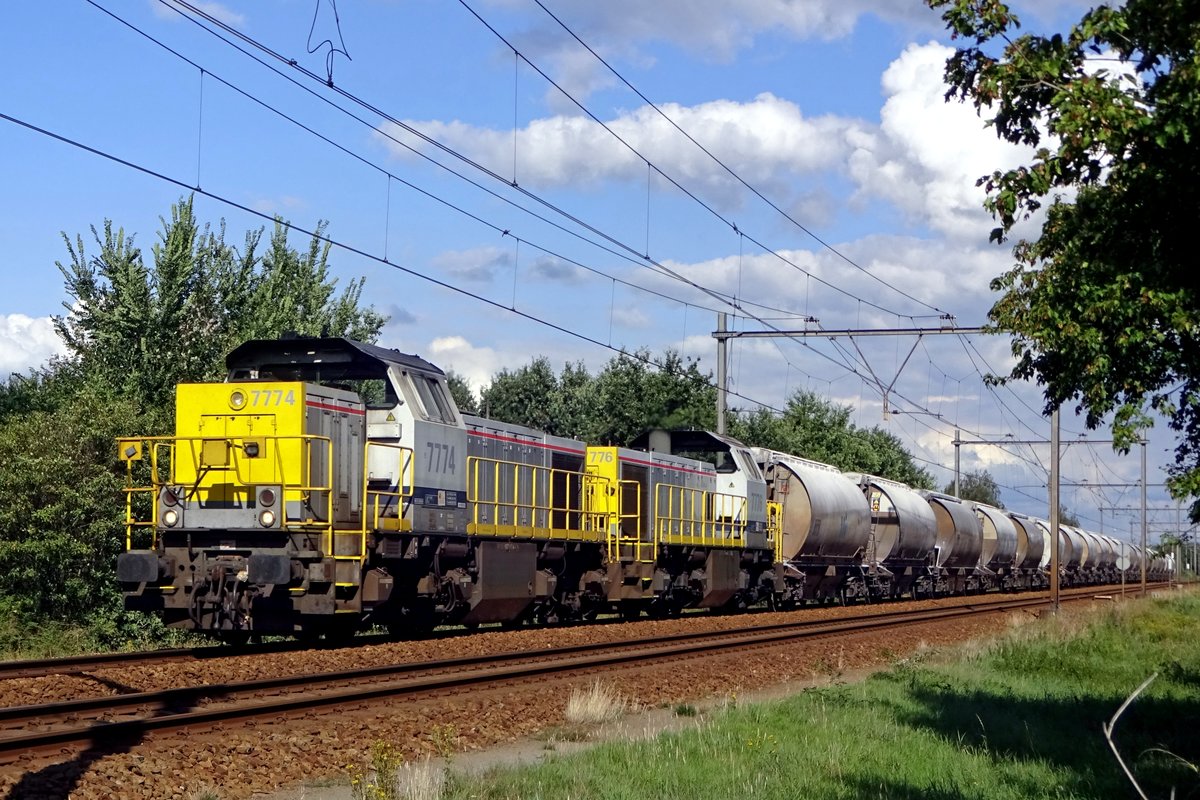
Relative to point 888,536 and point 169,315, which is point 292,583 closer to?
point 169,315

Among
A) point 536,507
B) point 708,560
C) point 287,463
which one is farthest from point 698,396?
point 287,463

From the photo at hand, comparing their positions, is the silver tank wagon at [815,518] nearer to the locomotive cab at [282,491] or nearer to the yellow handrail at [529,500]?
the yellow handrail at [529,500]

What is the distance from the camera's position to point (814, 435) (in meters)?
64.6

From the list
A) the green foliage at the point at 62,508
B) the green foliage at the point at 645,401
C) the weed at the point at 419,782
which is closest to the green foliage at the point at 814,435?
the green foliage at the point at 645,401

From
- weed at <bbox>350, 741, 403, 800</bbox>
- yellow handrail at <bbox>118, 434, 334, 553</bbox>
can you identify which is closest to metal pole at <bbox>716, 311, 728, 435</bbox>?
yellow handrail at <bbox>118, 434, 334, 553</bbox>

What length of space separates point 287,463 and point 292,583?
1727mm

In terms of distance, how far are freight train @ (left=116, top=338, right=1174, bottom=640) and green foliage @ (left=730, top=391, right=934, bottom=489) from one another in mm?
26677

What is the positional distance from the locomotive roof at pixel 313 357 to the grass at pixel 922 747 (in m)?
7.71

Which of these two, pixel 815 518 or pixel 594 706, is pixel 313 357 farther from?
pixel 815 518

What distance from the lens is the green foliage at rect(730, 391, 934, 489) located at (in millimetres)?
58094

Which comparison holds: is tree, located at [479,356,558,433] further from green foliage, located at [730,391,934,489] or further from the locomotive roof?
the locomotive roof

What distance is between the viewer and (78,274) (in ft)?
104

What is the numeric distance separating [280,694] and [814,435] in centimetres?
5345

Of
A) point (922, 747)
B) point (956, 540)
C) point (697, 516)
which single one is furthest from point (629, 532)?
point (956, 540)
